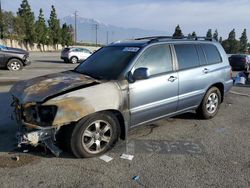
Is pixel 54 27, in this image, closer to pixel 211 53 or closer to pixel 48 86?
pixel 211 53

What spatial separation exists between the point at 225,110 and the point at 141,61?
345 cm

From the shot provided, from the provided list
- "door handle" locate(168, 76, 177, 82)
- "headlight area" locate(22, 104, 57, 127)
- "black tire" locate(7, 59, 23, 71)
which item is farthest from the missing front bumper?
"black tire" locate(7, 59, 23, 71)

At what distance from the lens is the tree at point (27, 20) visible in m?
58.2

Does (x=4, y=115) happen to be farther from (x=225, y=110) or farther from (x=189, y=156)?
(x=225, y=110)

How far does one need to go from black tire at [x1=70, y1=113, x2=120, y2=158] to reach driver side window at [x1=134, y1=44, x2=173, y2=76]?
1053 millimetres

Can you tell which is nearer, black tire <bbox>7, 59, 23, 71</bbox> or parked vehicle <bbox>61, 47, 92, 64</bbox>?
black tire <bbox>7, 59, 23, 71</bbox>

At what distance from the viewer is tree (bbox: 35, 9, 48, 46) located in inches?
2391

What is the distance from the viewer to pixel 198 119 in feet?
21.7

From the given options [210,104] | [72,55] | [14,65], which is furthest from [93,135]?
[72,55]

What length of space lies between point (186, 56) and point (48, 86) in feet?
9.11

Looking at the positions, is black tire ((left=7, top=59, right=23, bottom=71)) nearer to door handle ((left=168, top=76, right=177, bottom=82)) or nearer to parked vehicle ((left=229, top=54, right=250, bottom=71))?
door handle ((left=168, top=76, right=177, bottom=82))

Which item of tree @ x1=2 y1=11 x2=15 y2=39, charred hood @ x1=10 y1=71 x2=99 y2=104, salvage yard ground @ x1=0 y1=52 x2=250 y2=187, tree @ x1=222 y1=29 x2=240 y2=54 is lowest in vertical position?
salvage yard ground @ x1=0 y1=52 x2=250 y2=187

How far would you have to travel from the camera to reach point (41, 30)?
6141cm

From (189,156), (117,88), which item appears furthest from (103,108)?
(189,156)
